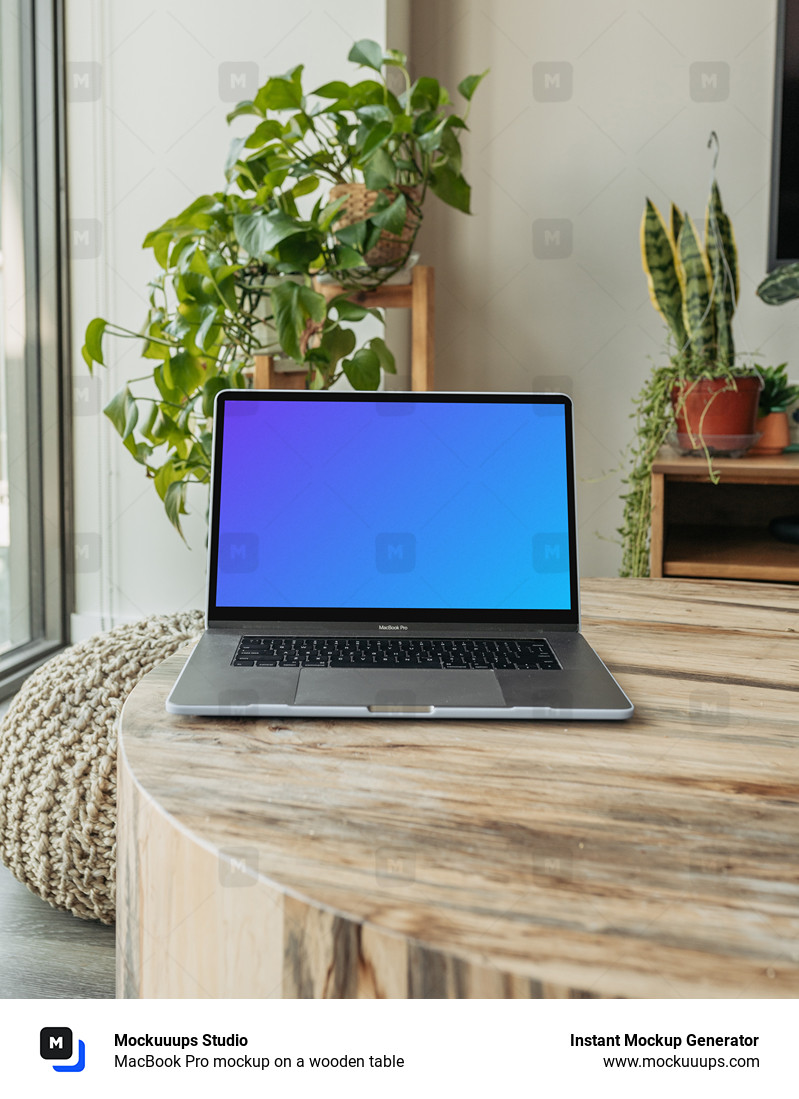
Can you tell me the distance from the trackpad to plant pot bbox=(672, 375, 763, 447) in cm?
132

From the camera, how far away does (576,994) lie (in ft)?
1.15

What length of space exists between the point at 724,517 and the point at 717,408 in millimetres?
445

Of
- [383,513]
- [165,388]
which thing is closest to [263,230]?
[165,388]

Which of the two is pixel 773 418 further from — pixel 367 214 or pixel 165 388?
pixel 165 388

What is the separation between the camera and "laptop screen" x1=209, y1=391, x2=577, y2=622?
2.59ft

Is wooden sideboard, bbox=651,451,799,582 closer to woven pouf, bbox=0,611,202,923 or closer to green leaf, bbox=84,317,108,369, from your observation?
woven pouf, bbox=0,611,202,923

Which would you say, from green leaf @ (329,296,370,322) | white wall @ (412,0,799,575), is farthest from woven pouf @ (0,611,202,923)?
white wall @ (412,0,799,575)

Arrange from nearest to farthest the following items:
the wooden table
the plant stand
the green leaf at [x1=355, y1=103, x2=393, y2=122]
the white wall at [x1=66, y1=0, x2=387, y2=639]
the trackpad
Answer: the wooden table, the trackpad, the green leaf at [x1=355, y1=103, x2=393, y2=122], the plant stand, the white wall at [x1=66, y1=0, x2=387, y2=639]

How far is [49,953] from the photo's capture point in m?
1.20

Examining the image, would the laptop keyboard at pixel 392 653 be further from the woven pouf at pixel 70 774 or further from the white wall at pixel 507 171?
the white wall at pixel 507 171

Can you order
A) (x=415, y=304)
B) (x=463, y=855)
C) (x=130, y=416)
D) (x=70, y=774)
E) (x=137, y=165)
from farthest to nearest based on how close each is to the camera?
(x=137, y=165), (x=415, y=304), (x=130, y=416), (x=70, y=774), (x=463, y=855)

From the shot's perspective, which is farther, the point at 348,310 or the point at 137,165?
the point at 137,165
